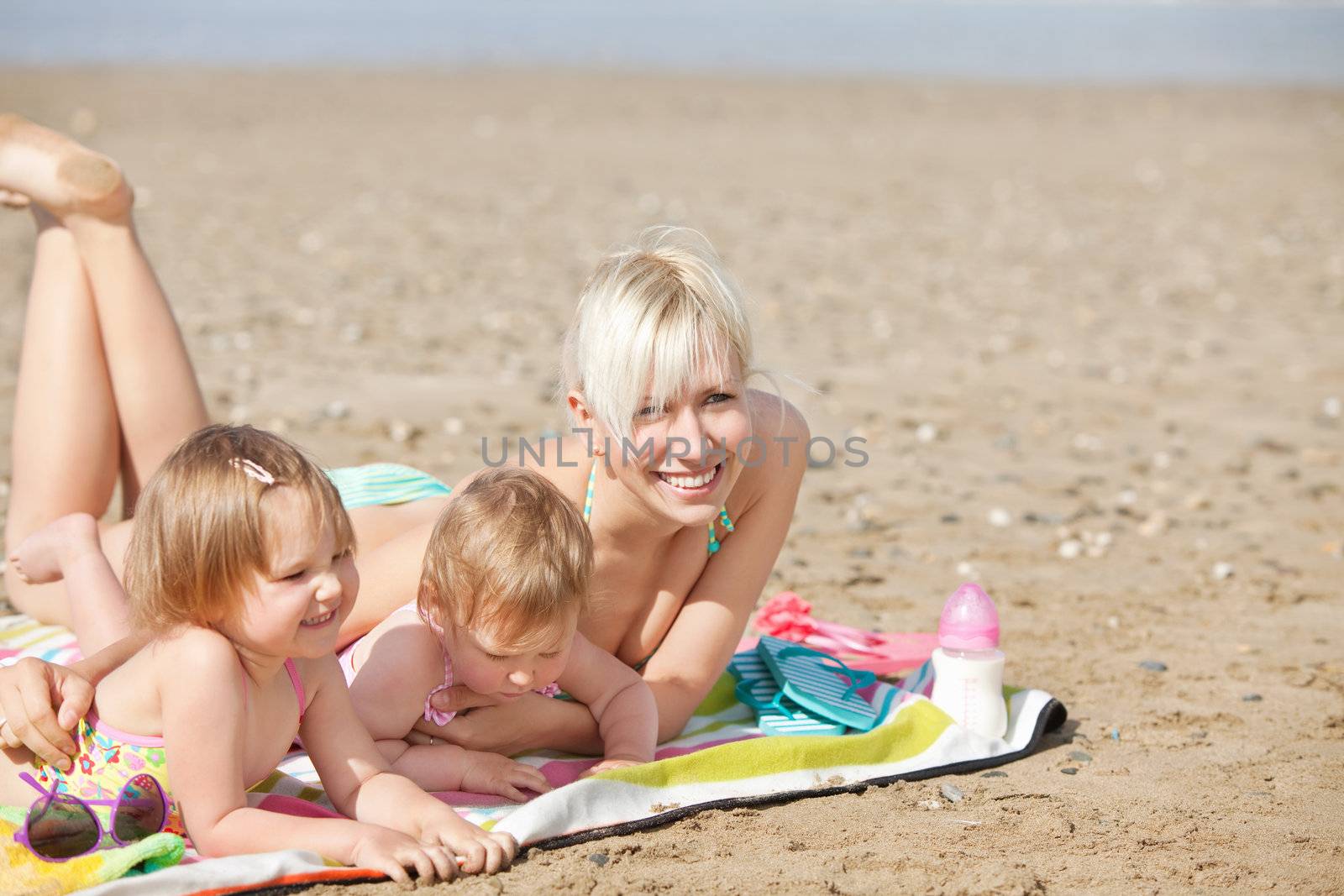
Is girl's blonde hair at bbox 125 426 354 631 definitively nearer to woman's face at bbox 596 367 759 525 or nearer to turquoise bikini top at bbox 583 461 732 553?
woman's face at bbox 596 367 759 525

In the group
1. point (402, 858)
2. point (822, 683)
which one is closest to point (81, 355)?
point (402, 858)

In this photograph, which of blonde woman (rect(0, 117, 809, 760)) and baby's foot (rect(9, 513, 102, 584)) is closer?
blonde woman (rect(0, 117, 809, 760))

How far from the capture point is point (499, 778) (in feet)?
12.8

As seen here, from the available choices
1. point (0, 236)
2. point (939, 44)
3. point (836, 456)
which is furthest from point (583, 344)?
point (939, 44)

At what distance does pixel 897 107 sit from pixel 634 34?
2332 cm

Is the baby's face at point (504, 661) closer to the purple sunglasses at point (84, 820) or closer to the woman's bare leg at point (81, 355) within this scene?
the purple sunglasses at point (84, 820)

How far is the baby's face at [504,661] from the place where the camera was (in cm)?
369

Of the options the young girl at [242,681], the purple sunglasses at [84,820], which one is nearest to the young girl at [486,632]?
the young girl at [242,681]

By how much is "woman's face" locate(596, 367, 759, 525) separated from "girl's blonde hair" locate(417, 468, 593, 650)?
0.32 m

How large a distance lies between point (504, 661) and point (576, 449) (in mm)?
817

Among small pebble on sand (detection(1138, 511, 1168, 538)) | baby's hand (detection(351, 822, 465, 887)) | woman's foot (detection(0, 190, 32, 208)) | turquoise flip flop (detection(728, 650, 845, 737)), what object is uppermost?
woman's foot (detection(0, 190, 32, 208))

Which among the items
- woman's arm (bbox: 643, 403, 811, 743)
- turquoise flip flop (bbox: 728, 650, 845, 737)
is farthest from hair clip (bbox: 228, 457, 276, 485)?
turquoise flip flop (bbox: 728, 650, 845, 737)

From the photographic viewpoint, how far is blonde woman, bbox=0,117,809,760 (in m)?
3.88

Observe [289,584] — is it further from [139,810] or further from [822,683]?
[822,683]
